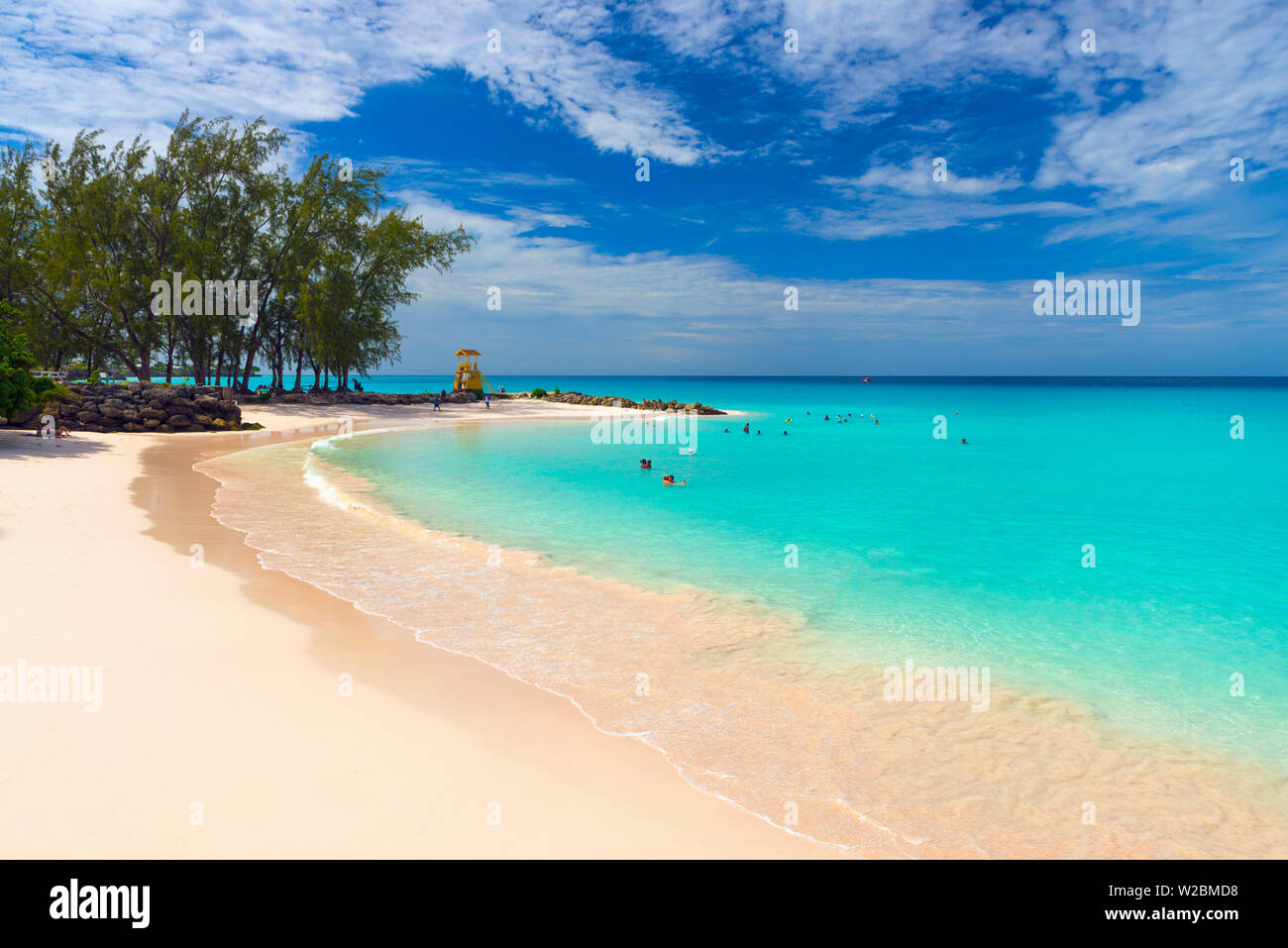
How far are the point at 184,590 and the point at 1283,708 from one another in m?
13.8

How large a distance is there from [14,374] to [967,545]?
31874mm

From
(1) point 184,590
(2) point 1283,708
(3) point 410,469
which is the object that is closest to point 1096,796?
(2) point 1283,708

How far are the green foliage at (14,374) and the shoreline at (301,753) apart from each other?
20565 millimetres
